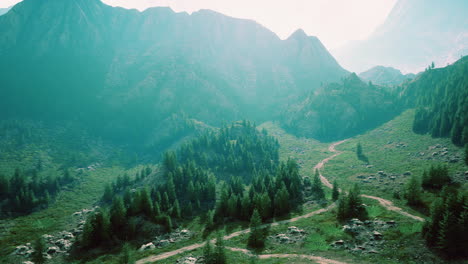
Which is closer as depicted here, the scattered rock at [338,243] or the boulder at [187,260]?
the scattered rock at [338,243]

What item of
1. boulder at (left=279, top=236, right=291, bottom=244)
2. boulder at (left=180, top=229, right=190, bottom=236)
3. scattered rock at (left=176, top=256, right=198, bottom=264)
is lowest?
boulder at (left=180, top=229, right=190, bottom=236)

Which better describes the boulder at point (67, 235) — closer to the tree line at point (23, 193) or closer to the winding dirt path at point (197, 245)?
the tree line at point (23, 193)

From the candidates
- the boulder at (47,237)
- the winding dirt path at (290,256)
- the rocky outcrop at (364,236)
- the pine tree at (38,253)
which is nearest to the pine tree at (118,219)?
the pine tree at (38,253)

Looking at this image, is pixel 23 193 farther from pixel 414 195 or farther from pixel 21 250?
pixel 414 195

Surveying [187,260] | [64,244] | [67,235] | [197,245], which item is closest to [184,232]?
[197,245]

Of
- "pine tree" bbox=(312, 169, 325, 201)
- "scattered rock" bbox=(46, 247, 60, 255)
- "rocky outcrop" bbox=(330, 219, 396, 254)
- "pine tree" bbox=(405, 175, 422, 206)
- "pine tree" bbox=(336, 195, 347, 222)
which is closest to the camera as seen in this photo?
"rocky outcrop" bbox=(330, 219, 396, 254)

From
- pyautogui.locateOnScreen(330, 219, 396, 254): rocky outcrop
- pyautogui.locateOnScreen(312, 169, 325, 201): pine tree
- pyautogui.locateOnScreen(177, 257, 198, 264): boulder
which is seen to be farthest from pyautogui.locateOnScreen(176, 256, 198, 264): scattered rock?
pyautogui.locateOnScreen(312, 169, 325, 201): pine tree

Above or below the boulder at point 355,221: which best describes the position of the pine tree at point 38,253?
below

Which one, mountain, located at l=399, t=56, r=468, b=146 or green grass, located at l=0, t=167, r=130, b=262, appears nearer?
green grass, located at l=0, t=167, r=130, b=262

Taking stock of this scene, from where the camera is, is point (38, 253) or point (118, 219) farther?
point (118, 219)

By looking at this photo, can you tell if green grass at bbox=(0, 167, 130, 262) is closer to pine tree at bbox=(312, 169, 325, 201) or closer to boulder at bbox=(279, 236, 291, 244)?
boulder at bbox=(279, 236, 291, 244)

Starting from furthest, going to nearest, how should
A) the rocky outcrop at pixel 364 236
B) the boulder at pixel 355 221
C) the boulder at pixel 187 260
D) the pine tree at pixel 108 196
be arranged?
the pine tree at pixel 108 196, the boulder at pixel 355 221, the boulder at pixel 187 260, the rocky outcrop at pixel 364 236

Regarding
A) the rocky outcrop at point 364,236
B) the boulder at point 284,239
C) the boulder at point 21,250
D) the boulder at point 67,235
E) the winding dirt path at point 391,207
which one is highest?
the winding dirt path at point 391,207

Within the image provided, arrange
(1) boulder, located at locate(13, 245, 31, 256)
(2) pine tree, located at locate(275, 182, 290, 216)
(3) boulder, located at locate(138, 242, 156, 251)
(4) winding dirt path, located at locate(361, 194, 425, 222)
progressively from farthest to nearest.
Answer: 1. (2) pine tree, located at locate(275, 182, 290, 216)
2. (1) boulder, located at locate(13, 245, 31, 256)
3. (3) boulder, located at locate(138, 242, 156, 251)
4. (4) winding dirt path, located at locate(361, 194, 425, 222)
